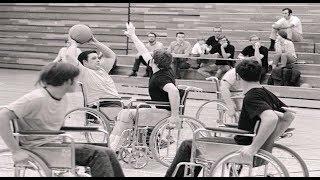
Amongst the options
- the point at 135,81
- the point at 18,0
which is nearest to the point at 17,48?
the point at 18,0

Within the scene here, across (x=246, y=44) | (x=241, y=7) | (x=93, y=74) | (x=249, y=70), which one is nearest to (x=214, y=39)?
(x=246, y=44)

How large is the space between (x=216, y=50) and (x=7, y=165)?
343 inches

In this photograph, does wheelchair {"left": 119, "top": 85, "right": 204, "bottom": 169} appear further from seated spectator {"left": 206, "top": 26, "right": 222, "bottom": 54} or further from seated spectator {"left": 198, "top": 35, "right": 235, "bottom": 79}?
seated spectator {"left": 206, "top": 26, "right": 222, "bottom": 54}

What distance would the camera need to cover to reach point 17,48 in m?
19.6

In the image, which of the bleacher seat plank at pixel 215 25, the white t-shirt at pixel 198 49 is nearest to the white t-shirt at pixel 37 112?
the white t-shirt at pixel 198 49

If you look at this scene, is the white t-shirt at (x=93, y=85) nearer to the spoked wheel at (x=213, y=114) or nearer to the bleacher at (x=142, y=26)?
the spoked wheel at (x=213, y=114)

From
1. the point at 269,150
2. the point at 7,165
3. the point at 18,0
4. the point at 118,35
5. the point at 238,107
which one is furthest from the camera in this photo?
the point at 18,0

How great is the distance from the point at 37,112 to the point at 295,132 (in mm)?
5258

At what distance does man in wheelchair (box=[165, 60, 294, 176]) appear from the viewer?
404 cm

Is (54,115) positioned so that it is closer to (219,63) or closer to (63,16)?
(219,63)

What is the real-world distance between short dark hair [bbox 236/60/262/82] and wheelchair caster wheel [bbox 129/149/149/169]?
1.73m

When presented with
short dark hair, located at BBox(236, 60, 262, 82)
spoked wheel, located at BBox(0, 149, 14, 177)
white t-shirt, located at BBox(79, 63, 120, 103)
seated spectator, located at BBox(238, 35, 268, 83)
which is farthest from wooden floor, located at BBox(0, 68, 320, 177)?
short dark hair, located at BBox(236, 60, 262, 82)

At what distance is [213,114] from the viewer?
32.6 feet

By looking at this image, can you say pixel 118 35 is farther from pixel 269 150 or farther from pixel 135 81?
pixel 269 150
